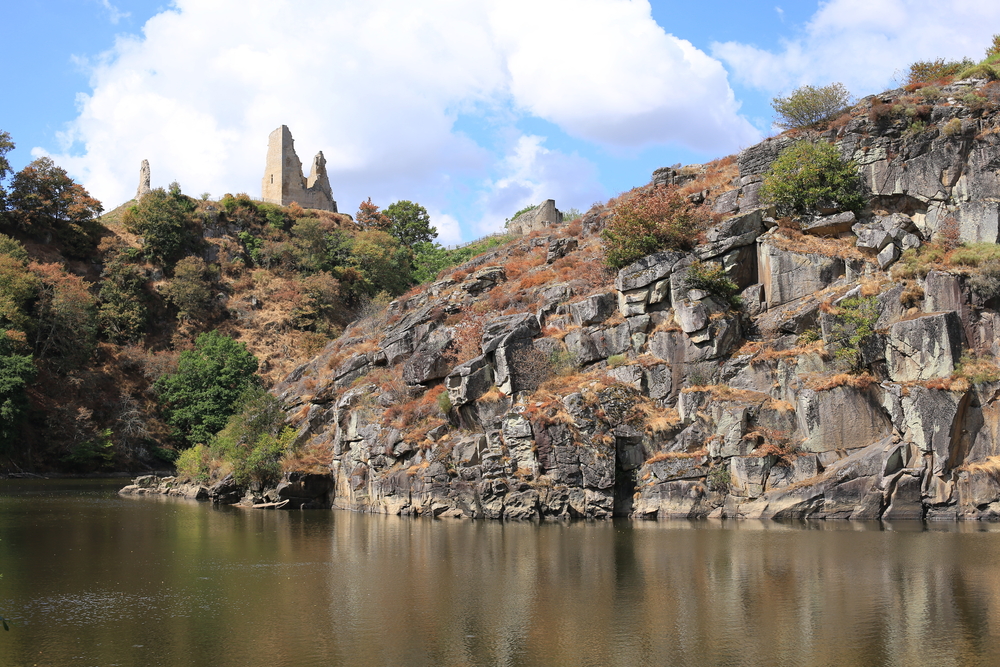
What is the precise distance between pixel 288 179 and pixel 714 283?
2764 inches

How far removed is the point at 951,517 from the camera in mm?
29062

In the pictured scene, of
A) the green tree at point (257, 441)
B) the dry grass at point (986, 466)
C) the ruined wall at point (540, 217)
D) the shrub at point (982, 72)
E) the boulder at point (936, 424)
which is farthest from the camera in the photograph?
the ruined wall at point (540, 217)

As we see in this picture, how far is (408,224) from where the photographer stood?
96.7 m

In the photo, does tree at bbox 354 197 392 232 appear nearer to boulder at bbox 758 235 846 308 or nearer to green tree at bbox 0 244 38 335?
green tree at bbox 0 244 38 335

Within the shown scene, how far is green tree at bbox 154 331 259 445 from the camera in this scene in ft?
201

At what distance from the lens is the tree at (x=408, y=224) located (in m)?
96.5

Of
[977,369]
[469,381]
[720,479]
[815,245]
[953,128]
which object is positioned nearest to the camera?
[977,369]

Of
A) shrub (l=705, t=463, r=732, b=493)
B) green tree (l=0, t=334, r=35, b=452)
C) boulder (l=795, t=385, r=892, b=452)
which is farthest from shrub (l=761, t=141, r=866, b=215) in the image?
green tree (l=0, t=334, r=35, b=452)

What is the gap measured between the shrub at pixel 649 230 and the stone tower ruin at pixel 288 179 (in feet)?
204

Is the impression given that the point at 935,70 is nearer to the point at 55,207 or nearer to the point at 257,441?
the point at 257,441

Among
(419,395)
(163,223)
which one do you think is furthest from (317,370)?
(163,223)

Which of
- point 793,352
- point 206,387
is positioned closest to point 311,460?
point 206,387

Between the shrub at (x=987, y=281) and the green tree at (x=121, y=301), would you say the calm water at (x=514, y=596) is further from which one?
the green tree at (x=121, y=301)

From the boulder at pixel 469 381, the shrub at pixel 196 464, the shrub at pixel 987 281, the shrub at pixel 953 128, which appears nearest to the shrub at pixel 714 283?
the shrub at pixel 987 281
